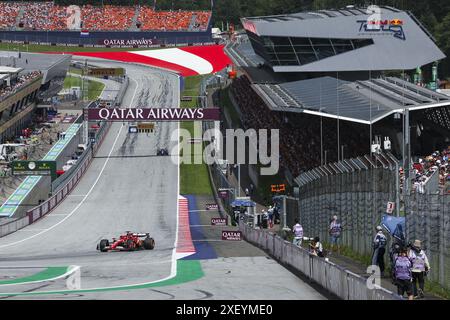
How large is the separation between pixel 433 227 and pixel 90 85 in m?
128

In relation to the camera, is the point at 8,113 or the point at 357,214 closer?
the point at 357,214

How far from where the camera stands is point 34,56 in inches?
5915

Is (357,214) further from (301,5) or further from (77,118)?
(301,5)

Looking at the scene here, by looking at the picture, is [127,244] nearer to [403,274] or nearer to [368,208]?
[368,208]

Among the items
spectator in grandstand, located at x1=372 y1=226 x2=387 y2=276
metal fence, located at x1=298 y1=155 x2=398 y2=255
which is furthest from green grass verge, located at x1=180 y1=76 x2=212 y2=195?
spectator in grandstand, located at x1=372 y1=226 x2=387 y2=276

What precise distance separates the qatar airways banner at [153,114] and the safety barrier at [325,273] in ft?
204

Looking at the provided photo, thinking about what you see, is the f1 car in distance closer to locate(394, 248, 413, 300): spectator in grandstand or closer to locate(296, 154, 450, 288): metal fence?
locate(296, 154, 450, 288): metal fence

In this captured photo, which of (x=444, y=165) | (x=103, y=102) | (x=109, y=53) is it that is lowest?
(x=444, y=165)

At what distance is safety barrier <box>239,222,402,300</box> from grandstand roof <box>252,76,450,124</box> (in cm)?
2605

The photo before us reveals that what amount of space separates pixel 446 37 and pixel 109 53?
73.3 metres

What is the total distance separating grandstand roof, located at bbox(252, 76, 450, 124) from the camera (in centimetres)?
6984

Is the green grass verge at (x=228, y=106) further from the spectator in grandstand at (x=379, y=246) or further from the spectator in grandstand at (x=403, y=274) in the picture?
the spectator in grandstand at (x=403, y=274)

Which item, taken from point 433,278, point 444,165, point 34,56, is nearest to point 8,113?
point 34,56
